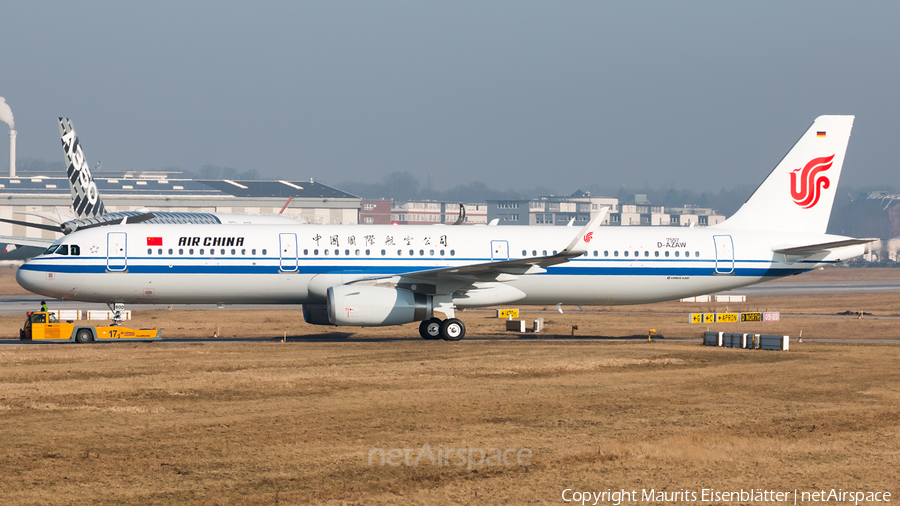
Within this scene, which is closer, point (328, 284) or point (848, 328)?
point (328, 284)

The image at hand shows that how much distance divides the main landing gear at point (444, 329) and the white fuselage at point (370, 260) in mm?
978

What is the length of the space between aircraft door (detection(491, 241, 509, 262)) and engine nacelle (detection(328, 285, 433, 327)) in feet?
15.0

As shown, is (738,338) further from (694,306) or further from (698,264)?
(694,306)

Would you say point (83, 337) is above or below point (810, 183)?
below

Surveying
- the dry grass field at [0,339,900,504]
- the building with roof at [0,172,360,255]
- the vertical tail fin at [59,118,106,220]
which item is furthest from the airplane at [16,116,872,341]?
the building with roof at [0,172,360,255]

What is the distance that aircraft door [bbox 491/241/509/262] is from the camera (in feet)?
126

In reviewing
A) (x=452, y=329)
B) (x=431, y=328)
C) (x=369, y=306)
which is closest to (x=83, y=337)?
(x=369, y=306)

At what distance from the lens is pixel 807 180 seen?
41.8 m

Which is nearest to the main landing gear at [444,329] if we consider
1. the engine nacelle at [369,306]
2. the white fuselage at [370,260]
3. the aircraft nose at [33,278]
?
the white fuselage at [370,260]

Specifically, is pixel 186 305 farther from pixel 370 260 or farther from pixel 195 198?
pixel 195 198

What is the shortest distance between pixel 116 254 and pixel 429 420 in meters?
21.5

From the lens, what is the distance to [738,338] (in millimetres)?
36750

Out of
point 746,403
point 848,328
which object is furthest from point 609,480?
point 848,328

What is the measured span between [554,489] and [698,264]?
28591mm
